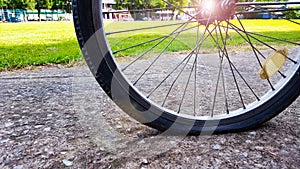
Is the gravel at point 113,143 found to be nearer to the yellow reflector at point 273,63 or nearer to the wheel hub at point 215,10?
the yellow reflector at point 273,63

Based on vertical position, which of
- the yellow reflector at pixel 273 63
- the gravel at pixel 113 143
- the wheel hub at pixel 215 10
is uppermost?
the wheel hub at pixel 215 10

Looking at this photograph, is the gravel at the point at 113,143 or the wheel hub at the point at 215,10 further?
the wheel hub at the point at 215,10

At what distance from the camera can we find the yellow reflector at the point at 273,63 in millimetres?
996

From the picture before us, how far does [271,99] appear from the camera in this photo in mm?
940

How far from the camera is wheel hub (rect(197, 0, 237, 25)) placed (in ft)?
3.10

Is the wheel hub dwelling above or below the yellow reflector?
above

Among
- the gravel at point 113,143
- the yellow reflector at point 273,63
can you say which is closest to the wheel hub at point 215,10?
the yellow reflector at point 273,63

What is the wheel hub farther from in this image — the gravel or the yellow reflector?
the gravel

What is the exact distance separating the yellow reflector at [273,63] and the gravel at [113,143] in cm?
21

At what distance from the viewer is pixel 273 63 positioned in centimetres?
100

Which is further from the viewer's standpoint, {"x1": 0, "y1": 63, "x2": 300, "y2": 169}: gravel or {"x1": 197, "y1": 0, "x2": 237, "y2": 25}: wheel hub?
{"x1": 197, "y1": 0, "x2": 237, "y2": 25}: wheel hub

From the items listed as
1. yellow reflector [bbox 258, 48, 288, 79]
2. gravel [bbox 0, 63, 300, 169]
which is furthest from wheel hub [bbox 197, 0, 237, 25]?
gravel [bbox 0, 63, 300, 169]

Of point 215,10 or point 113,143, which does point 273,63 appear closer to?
point 215,10

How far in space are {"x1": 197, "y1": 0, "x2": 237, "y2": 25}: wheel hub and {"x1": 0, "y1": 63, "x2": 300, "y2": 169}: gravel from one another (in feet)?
1.46
